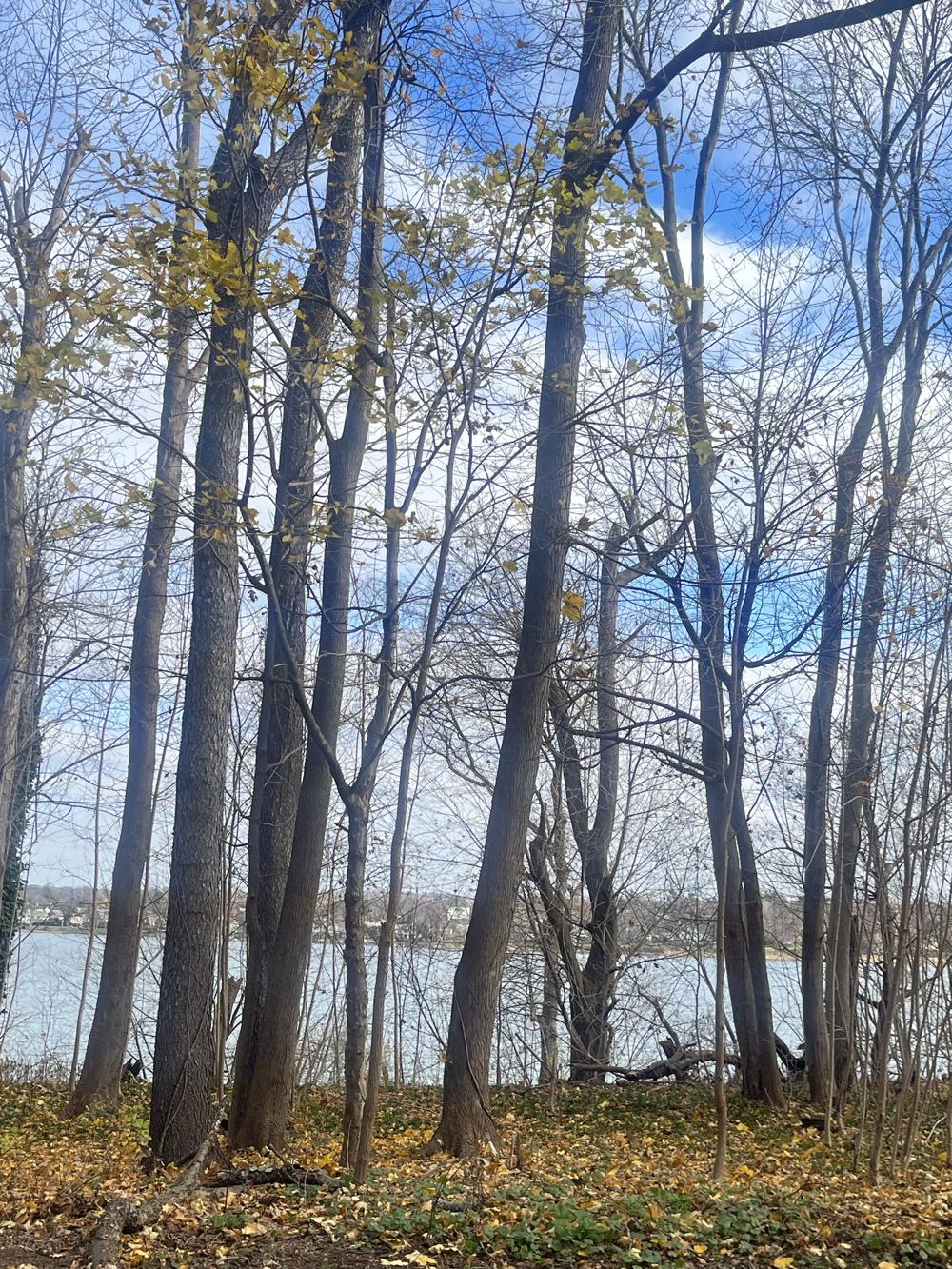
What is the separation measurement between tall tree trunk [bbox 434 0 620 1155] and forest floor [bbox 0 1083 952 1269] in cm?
48

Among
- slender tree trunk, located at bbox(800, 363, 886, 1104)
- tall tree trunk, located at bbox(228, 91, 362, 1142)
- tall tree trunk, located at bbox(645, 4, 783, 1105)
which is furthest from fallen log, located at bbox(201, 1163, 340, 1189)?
slender tree trunk, located at bbox(800, 363, 886, 1104)

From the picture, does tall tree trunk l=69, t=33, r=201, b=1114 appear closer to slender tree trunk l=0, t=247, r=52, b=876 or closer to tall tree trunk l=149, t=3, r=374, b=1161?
slender tree trunk l=0, t=247, r=52, b=876

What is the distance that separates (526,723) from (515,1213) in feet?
11.3

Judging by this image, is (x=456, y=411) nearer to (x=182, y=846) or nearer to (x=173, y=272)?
(x=173, y=272)

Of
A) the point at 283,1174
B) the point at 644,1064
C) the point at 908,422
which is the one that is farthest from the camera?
the point at 644,1064

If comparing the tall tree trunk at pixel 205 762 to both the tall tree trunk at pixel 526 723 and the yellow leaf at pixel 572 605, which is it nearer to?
the tall tree trunk at pixel 526 723

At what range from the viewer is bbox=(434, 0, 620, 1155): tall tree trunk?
22.9 feet

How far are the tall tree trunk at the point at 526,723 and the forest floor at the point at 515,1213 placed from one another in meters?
0.48

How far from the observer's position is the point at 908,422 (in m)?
10.9

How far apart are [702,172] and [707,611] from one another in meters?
5.56

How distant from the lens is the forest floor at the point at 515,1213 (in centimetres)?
410

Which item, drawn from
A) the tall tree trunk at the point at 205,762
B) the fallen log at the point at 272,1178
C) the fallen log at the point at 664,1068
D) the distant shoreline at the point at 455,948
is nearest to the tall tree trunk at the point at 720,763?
the distant shoreline at the point at 455,948

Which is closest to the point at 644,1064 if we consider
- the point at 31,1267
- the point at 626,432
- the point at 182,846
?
the point at 182,846

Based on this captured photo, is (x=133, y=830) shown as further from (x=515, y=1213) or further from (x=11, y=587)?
(x=515, y=1213)
